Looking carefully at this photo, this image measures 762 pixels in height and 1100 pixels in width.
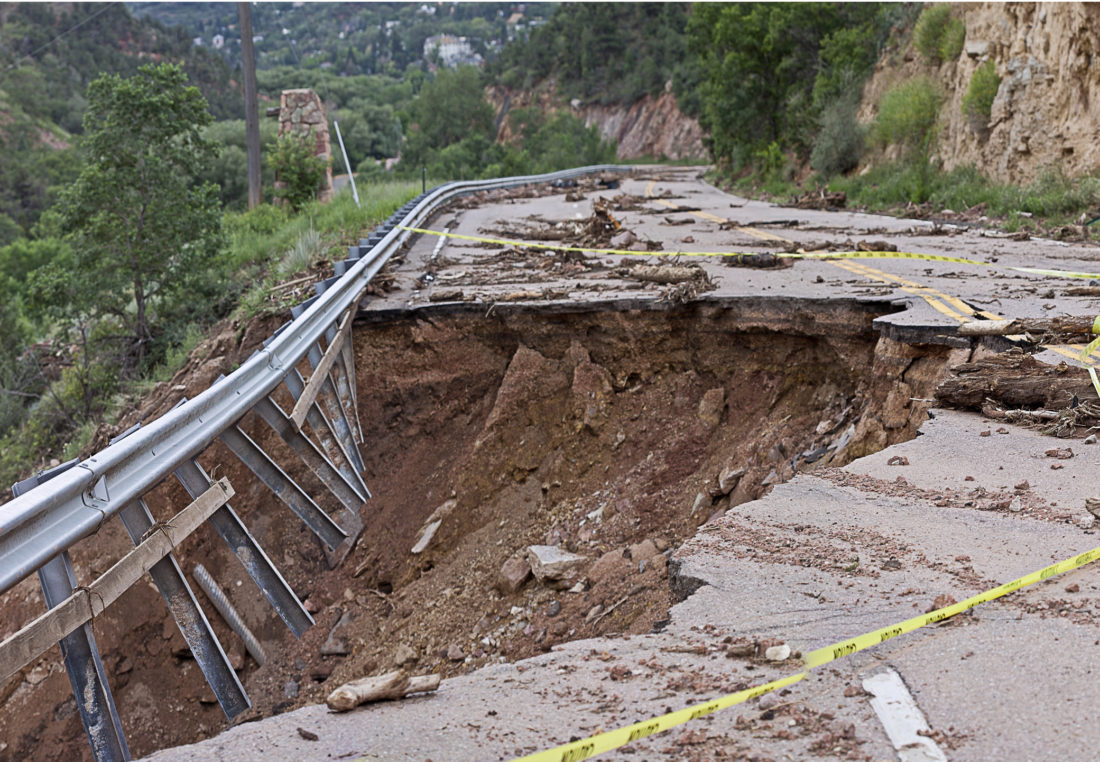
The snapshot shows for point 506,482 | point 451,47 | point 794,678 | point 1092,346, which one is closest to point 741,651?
point 794,678

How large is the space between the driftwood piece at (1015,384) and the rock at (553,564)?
273cm

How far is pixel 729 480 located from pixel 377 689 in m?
3.85

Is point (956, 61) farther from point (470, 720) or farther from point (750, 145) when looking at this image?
point (470, 720)

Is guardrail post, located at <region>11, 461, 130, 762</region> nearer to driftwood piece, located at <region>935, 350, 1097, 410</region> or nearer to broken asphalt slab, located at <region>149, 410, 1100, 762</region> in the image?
broken asphalt slab, located at <region>149, 410, 1100, 762</region>

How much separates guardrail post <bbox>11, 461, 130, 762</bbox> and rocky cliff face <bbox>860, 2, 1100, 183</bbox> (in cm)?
1622

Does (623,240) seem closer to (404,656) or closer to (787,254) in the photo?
(787,254)

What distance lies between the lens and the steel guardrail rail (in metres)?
3.10

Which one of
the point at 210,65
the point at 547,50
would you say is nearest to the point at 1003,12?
the point at 547,50

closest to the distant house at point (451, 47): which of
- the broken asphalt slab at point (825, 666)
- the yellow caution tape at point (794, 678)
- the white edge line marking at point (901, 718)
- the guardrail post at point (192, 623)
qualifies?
the guardrail post at point (192, 623)

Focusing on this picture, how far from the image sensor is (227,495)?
4.61 m

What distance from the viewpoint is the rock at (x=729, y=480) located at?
6484mm

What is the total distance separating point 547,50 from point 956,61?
66531mm

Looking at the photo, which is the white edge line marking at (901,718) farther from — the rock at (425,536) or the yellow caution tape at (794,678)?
the rock at (425,536)

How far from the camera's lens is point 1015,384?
18.6 ft
